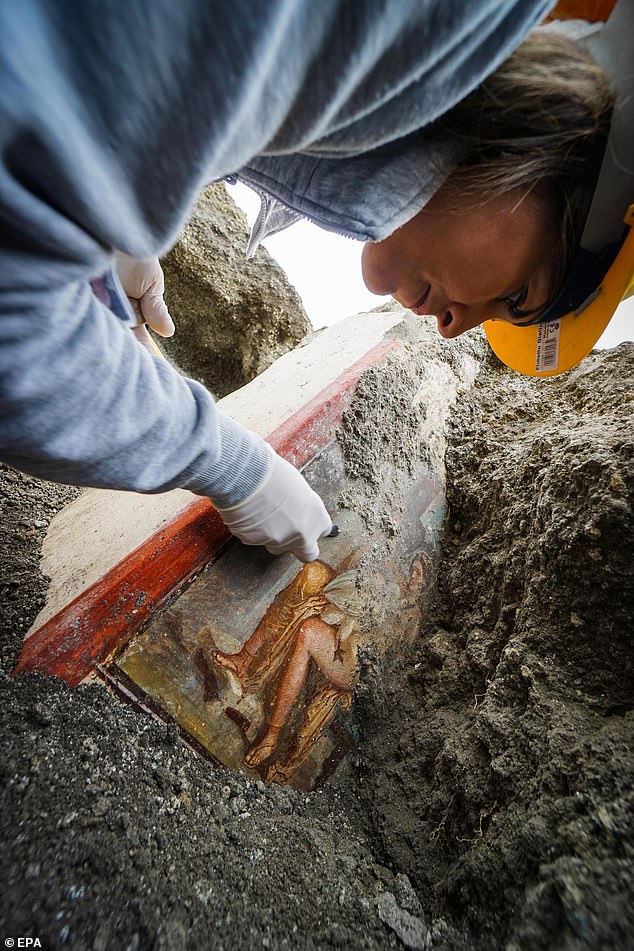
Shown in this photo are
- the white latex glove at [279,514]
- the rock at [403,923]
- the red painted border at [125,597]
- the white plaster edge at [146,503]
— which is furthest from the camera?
the white plaster edge at [146,503]

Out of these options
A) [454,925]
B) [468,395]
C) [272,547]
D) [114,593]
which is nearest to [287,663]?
[272,547]

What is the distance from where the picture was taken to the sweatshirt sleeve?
1.69 feet

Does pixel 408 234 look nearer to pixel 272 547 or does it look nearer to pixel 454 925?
pixel 272 547

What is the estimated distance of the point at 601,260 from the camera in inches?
36.9

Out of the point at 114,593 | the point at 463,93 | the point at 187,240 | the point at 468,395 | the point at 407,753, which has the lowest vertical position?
the point at 407,753

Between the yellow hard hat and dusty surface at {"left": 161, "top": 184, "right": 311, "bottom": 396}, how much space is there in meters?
2.34

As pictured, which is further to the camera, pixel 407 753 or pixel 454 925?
pixel 407 753

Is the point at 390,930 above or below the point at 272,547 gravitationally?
below

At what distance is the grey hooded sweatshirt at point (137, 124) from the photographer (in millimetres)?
362

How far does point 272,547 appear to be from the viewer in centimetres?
119

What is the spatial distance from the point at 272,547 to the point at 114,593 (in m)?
0.39

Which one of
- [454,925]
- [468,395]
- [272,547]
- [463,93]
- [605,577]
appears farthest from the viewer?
[468,395]

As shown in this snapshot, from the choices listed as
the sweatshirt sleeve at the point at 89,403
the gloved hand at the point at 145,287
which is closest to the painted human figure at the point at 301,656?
the sweatshirt sleeve at the point at 89,403

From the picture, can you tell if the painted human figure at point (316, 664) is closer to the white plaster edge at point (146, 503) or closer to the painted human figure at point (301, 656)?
the painted human figure at point (301, 656)
